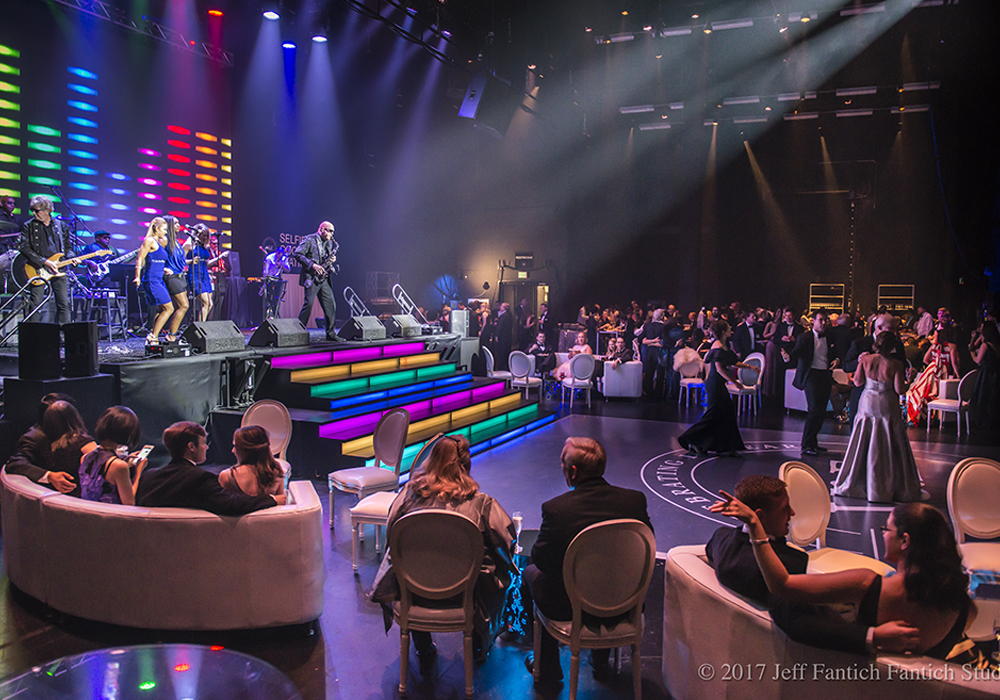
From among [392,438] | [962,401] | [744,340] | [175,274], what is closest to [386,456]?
[392,438]

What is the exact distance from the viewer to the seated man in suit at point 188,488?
10.0ft

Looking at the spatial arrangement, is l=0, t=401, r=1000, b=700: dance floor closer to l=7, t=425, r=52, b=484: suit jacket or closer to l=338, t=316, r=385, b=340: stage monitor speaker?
l=7, t=425, r=52, b=484: suit jacket

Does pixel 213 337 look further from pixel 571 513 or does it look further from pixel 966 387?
pixel 966 387

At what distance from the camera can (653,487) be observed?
6.07m

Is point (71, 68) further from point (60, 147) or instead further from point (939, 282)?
point (939, 282)

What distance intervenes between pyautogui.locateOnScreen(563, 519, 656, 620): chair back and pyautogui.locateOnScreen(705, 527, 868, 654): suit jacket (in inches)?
10.9

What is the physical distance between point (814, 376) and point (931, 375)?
3.32 metres

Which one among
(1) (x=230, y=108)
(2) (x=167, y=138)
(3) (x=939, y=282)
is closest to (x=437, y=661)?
(2) (x=167, y=138)

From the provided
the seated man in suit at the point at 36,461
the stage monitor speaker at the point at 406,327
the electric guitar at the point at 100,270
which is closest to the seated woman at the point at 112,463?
the seated man in suit at the point at 36,461

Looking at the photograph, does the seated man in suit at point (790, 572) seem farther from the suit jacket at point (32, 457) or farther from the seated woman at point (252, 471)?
the suit jacket at point (32, 457)

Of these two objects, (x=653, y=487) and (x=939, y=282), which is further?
(x=939, y=282)

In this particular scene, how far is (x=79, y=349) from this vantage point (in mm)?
5379

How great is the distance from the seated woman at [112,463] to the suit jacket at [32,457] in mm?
529

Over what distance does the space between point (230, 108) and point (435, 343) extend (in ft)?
25.8
